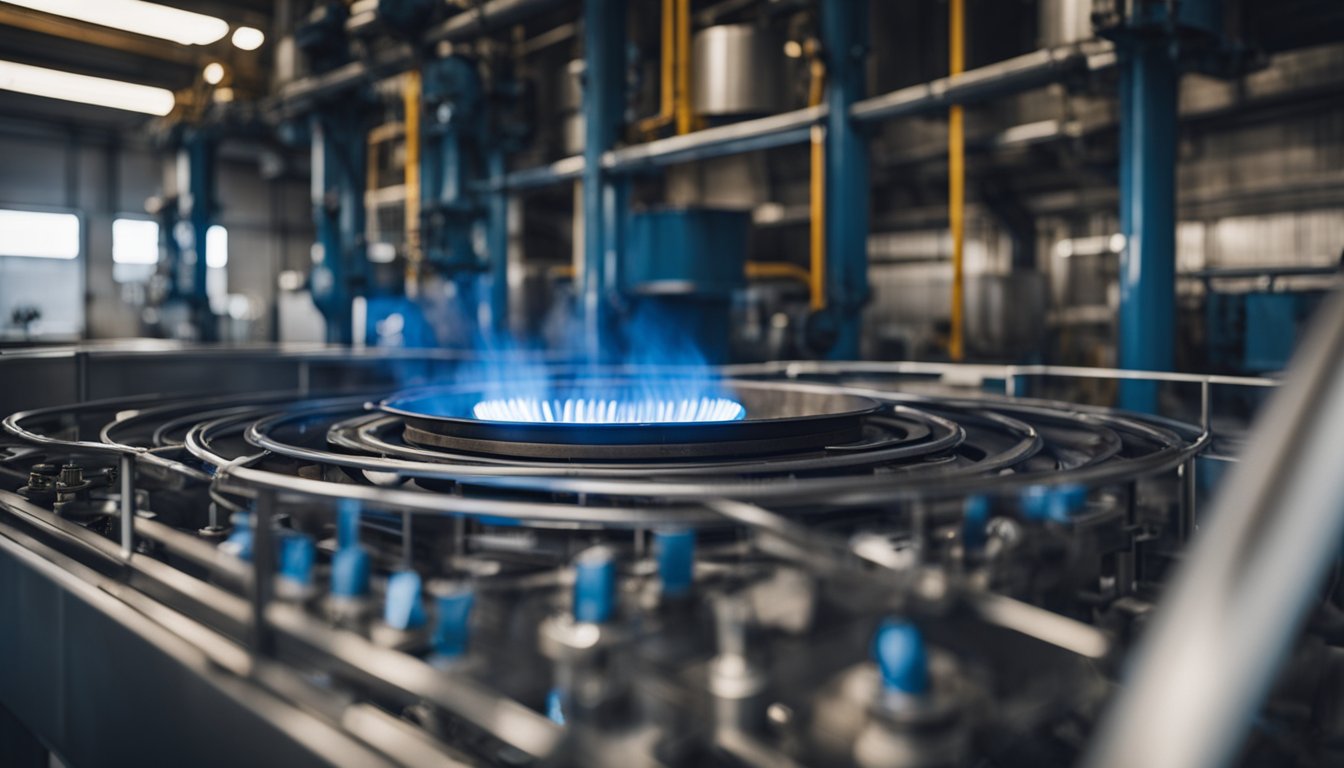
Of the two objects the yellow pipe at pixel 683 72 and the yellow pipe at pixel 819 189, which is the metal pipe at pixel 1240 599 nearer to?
the yellow pipe at pixel 819 189

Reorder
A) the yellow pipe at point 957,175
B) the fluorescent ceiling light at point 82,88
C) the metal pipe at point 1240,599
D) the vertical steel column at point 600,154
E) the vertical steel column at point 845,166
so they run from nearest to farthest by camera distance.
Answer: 1. the metal pipe at point 1240,599
2. the vertical steel column at point 845,166
3. the yellow pipe at point 957,175
4. the vertical steel column at point 600,154
5. the fluorescent ceiling light at point 82,88

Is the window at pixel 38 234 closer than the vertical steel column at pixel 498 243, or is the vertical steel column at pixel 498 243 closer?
the vertical steel column at pixel 498 243

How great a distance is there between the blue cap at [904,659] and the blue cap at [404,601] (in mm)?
799

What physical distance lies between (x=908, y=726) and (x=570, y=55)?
11648 millimetres

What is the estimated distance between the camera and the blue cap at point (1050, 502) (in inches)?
58.5

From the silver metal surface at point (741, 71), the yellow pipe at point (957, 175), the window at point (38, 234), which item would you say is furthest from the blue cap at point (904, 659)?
the window at point (38, 234)

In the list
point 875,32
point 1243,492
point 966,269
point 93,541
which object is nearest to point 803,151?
point 875,32

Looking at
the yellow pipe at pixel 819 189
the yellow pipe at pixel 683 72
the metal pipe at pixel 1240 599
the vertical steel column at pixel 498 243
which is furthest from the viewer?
the vertical steel column at pixel 498 243

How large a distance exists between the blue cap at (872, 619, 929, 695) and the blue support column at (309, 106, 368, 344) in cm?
854

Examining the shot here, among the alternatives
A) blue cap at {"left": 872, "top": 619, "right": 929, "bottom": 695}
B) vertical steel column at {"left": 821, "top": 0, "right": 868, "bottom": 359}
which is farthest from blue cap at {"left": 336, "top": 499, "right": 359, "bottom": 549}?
vertical steel column at {"left": 821, "top": 0, "right": 868, "bottom": 359}

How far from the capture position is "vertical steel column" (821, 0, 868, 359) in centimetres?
602

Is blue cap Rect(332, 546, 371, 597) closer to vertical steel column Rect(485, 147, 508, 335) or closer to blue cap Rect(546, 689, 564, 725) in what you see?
blue cap Rect(546, 689, 564, 725)

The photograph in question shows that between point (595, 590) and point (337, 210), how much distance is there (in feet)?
28.4

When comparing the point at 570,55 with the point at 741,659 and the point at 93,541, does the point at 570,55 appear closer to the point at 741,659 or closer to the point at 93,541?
the point at 93,541
